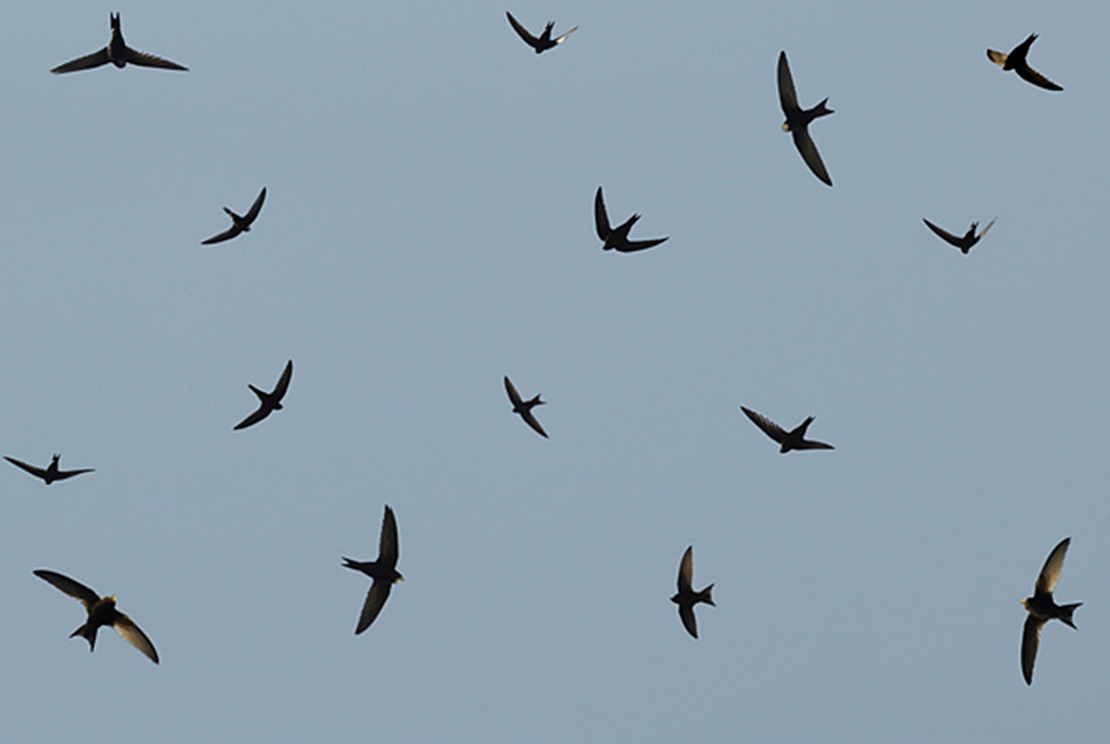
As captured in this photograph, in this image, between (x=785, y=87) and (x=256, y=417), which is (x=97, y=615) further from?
(x=785, y=87)

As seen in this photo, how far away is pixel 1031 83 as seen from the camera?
86.7 ft

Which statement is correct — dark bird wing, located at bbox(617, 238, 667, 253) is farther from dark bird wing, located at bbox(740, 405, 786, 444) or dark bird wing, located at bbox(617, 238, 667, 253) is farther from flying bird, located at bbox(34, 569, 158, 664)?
flying bird, located at bbox(34, 569, 158, 664)

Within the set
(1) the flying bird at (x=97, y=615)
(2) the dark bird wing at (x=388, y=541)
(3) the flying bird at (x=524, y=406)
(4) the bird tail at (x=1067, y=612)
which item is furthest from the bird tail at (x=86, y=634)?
(4) the bird tail at (x=1067, y=612)

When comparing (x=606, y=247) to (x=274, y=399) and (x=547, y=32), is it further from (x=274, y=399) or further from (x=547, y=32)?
(x=274, y=399)

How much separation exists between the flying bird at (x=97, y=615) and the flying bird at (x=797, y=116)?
13.8 metres

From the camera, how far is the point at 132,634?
26.6 meters

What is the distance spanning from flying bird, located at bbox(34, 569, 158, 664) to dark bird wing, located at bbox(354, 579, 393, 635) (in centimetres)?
377

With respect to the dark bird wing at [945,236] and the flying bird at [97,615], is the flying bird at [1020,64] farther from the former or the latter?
the flying bird at [97,615]

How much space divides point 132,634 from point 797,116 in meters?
14.1

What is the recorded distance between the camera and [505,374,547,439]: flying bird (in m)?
32.8

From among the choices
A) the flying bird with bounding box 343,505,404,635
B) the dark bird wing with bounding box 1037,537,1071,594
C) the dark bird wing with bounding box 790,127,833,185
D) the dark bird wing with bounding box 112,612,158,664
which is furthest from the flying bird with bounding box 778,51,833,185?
the dark bird wing with bounding box 112,612,158,664

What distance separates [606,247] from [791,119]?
483cm

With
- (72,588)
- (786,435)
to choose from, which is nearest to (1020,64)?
(786,435)

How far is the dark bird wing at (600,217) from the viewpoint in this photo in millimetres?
30703
